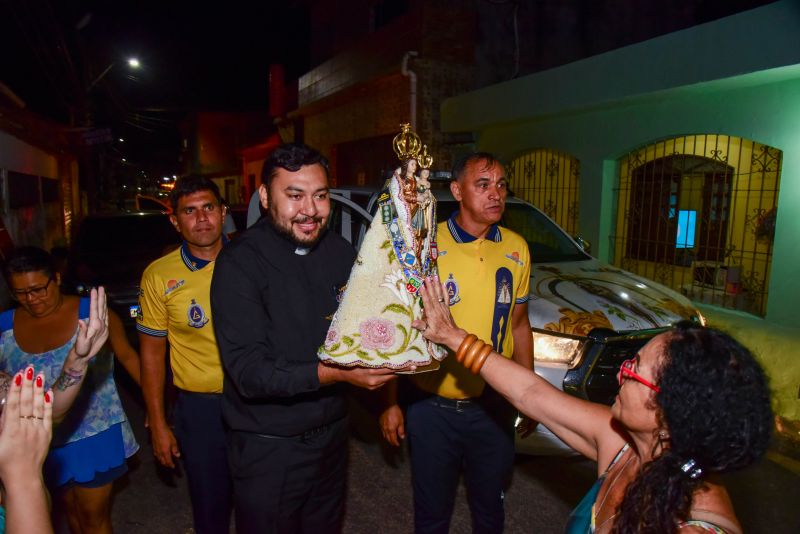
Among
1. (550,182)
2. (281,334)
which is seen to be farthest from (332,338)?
(550,182)

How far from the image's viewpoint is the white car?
151 inches

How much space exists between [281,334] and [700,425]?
59.7 inches

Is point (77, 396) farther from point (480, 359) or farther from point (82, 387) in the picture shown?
point (480, 359)

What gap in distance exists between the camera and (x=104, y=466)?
2896 millimetres

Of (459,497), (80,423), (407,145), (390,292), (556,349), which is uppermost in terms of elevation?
(407,145)

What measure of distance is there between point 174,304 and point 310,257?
3.35ft

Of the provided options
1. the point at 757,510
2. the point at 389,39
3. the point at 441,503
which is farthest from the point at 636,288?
the point at 389,39

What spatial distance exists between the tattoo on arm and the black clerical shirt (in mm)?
600

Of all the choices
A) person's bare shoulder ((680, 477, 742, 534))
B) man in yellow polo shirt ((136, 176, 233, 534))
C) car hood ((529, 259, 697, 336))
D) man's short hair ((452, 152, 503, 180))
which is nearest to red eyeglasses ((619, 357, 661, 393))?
person's bare shoulder ((680, 477, 742, 534))

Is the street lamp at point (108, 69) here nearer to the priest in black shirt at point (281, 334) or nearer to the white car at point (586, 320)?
the white car at point (586, 320)

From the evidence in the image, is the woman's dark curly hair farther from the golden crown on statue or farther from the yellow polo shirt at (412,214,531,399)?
the yellow polo shirt at (412,214,531,399)

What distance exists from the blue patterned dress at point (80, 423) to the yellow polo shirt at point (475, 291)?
5.33 ft

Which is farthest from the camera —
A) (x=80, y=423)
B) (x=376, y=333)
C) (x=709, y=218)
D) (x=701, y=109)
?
(x=709, y=218)

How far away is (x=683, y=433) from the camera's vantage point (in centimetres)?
145
